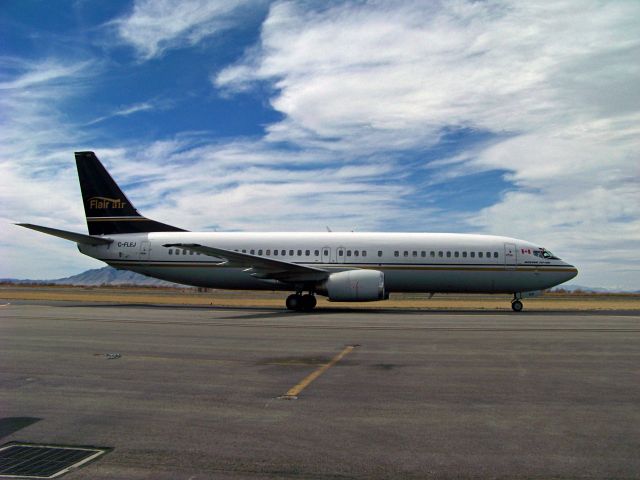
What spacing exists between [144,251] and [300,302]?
361 inches

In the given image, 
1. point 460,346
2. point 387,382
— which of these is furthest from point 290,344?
point 387,382

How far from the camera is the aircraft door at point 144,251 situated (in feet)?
95.4

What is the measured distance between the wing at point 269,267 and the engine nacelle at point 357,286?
36.5 inches

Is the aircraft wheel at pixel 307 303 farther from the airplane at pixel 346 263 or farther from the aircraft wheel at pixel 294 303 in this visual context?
the aircraft wheel at pixel 294 303

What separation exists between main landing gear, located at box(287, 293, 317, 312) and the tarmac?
514 inches

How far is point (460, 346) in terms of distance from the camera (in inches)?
482

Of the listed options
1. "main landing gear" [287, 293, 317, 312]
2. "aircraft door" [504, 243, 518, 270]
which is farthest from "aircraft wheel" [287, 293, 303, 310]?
"aircraft door" [504, 243, 518, 270]

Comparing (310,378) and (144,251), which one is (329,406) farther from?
(144,251)

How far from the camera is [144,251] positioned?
95.6 ft

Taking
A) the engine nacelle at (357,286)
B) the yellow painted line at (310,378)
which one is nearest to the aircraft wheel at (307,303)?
the engine nacelle at (357,286)

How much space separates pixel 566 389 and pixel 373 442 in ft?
12.4

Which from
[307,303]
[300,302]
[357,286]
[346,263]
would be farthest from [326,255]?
[357,286]

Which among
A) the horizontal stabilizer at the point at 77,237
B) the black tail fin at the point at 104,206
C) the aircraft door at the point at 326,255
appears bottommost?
the aircraft door at the point at 326,255

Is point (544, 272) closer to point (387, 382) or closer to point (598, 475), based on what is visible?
point (387, 382)
